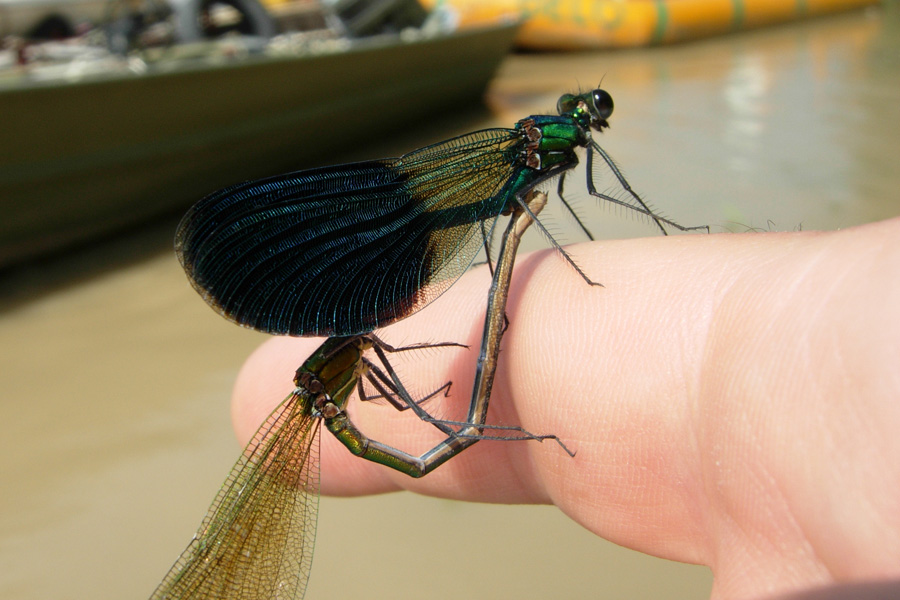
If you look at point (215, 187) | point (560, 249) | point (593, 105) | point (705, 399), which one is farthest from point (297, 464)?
point (215, 187)

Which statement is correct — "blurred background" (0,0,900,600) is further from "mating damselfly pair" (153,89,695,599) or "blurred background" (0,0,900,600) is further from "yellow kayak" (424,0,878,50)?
"yellow kayak" (424,0,878,50)

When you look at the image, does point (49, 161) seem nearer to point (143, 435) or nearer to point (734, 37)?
point (143, 435)

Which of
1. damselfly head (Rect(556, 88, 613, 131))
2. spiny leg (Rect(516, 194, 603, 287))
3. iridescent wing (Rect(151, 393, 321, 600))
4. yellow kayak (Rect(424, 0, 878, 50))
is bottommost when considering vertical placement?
iridescent wing (Rect(151, 393, 321, 600))

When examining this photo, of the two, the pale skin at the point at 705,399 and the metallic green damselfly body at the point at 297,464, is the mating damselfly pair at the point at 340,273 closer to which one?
the metallic green damselfly body at the point at 297,464

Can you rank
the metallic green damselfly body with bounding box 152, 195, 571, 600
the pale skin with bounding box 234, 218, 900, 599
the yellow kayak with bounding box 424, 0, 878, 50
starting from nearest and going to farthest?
1. the pale skin with bounding box 234, 218, 900, 599
2. the metallic green damselfly body with bounding box 152, 195, 571, 600
3. the yellow kayak with bounding box 424, 0, 878, 50

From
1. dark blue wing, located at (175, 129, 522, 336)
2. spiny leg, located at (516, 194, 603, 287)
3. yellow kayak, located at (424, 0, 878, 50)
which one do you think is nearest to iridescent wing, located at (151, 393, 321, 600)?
dark blue wing, located at (175, 129, 522, 336)

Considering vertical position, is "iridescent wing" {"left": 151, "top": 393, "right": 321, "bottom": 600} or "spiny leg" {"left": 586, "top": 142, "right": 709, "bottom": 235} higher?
"spiny leg" {"left": 586, "top": 142, "right": 709, "bottom": 235}

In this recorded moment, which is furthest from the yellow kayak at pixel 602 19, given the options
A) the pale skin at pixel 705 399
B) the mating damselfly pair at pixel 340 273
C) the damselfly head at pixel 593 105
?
the pale skin at pixel 705 399
